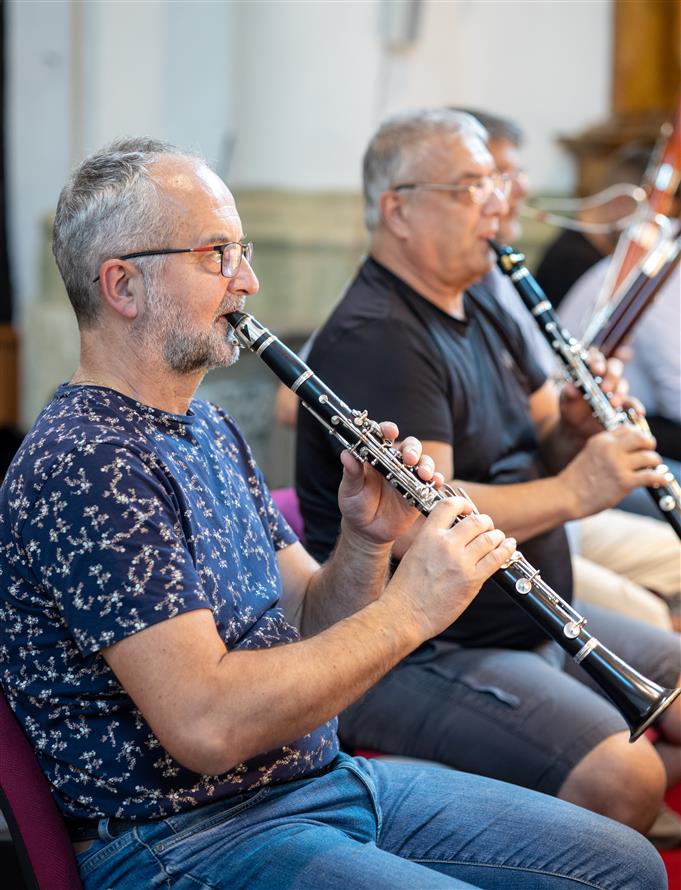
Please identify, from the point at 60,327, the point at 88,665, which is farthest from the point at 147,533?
the point at 60,327

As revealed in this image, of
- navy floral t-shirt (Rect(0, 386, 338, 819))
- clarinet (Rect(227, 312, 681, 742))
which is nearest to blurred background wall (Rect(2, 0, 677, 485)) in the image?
clarinet (Rect(227, 312, 681, 742))

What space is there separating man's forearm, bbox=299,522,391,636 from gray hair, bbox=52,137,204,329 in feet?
1.50

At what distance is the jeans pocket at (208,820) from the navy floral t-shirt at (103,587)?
20 millimetres

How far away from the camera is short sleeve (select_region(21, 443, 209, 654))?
46.8 inches

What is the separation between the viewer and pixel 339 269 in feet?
14.9

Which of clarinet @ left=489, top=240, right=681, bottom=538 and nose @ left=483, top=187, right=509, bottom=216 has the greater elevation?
nose @ left=483, top=187, right=509, bottom=216

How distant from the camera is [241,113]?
174 inches

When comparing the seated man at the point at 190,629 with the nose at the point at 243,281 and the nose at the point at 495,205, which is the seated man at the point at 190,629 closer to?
the nose at the point at 243,281

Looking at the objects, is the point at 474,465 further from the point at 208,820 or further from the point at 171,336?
the point at 208,820

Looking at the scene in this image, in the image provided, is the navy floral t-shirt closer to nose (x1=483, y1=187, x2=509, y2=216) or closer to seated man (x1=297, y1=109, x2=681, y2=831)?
seated man (x1=297, y1=109, x2=681, y2=831)

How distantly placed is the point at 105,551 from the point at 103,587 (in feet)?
0.12

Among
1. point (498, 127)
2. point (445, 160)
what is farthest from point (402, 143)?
point (498, 127)

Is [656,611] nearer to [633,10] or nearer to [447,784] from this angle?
[447,784]

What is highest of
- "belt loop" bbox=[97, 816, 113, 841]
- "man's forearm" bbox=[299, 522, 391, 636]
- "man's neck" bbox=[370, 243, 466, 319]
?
"man's neck" bbox=[370, 243, 466, 319]
